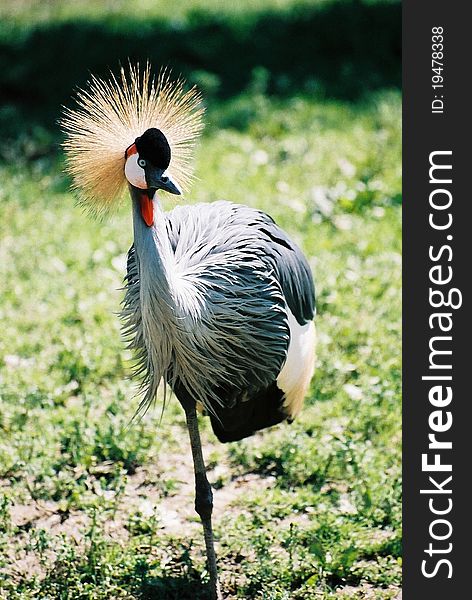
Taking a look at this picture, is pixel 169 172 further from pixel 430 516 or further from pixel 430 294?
pixel 430 516

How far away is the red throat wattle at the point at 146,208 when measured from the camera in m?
2.47

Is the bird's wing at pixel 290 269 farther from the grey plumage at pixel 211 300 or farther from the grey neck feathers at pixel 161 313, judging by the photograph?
the grey neck feathers at pixel 161 313

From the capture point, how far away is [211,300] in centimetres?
268

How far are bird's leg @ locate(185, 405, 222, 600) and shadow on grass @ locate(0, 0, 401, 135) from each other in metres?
3.52

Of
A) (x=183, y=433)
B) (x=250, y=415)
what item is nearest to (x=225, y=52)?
→ (x=183, y=433)

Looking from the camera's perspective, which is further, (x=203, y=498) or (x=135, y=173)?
(x=203, y=498)

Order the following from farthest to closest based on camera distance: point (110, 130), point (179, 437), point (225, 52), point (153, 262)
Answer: point (225, 52) < point (179, 437) < point (110, 130) < point (153, 262)

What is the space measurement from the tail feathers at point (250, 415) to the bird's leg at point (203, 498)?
0.15 m

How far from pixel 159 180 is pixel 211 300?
0.39 m

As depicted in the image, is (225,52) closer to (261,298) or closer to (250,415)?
(250,415)

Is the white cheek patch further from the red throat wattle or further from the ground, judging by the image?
the ground

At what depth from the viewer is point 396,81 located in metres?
6.52

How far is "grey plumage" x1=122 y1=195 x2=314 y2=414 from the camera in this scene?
2502mm

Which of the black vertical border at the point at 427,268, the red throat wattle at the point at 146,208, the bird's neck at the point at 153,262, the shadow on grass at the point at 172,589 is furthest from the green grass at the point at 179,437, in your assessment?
the red throat wattle at the point at 146,208
